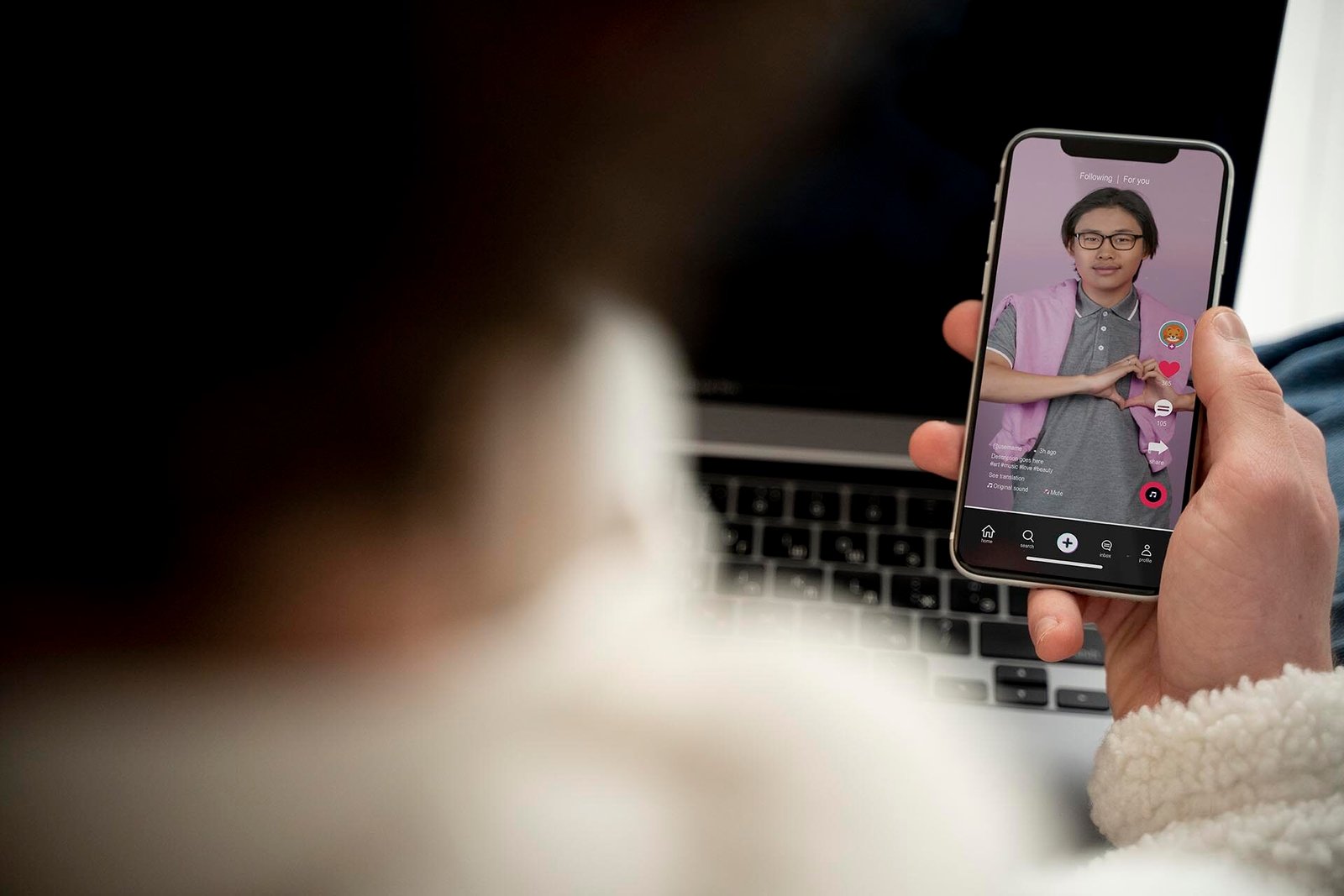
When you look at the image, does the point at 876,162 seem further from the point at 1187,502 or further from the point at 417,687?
the point at 417,687

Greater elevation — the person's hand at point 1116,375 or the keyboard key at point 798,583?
the person's hand at point 1116,375

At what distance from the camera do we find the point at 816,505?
533mm

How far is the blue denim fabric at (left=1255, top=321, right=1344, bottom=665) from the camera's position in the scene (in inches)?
20.2

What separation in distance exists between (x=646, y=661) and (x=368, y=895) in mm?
182

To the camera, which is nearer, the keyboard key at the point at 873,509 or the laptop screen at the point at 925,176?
the laptop screen at the point at 925,176

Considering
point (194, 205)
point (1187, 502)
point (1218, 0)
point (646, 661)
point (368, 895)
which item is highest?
point (1218, 0)

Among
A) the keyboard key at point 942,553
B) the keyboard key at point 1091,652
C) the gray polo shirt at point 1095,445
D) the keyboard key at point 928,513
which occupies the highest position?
the gray polo shirt at point 1095,445

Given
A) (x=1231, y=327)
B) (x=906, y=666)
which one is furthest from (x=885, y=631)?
(x=1231, y=327)

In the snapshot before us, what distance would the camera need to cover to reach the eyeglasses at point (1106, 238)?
1.49 feet

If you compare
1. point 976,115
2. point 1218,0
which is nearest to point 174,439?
point 976,115

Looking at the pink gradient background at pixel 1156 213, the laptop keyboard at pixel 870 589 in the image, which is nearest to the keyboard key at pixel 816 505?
the laptop keyboard at pixel 870 589

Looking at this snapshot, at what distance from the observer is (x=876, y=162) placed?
1.53 feet

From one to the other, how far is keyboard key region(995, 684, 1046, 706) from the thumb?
157mm

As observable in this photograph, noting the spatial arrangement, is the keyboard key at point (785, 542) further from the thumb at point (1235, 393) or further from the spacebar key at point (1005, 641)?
the thumb at point (1235, 393)
